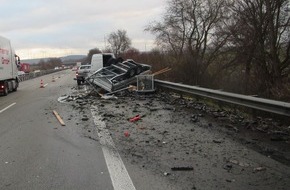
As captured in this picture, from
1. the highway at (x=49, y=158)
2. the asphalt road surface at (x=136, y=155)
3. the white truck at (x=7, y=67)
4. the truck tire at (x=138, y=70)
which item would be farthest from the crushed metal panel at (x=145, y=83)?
the white truck at (x=7, y=67)

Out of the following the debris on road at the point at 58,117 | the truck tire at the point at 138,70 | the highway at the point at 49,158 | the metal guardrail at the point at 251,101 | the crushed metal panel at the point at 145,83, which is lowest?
the debris on road at the point at 58,117

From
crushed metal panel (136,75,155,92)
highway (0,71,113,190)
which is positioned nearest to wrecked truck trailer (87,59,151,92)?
crushed metal panel (136,75,155,92)

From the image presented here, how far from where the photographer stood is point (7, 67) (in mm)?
23438

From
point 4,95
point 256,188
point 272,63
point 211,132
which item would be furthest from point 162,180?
point 4,95

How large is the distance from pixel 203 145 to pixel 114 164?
6.57ft

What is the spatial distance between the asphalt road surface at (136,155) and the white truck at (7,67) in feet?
39.7

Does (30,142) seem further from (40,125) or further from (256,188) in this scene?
(256,188)

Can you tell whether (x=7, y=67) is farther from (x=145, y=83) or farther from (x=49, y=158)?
(x=49, y=158)

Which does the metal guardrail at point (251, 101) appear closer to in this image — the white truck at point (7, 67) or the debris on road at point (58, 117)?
the debris on road at point (58, 117)

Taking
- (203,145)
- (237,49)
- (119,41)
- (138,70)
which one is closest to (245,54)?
(237,49)

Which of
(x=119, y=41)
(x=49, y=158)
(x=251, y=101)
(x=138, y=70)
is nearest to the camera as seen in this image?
(x=49, y=158)

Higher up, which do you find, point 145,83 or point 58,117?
point 145,83

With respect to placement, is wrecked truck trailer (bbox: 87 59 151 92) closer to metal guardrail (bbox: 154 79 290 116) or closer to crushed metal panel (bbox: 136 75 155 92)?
crushed metal panel (bbox: 136 75 155 92)

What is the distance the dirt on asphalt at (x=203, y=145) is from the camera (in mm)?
5133
